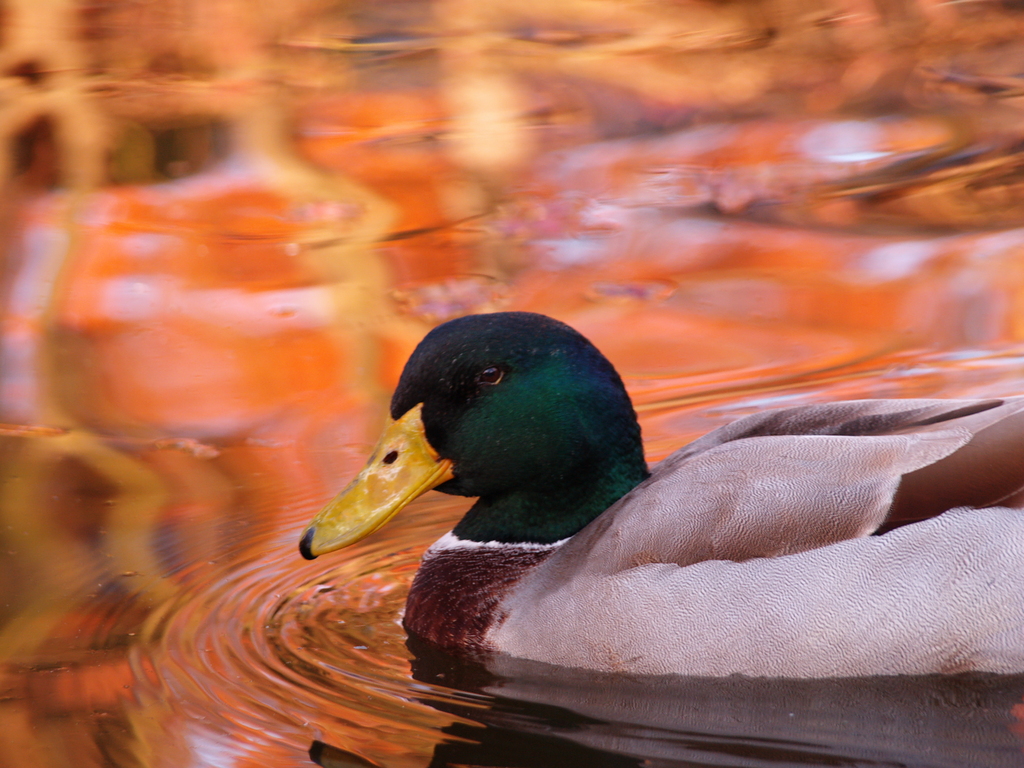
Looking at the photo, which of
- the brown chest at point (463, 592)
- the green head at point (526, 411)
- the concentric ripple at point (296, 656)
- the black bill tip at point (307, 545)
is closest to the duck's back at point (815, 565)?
the brown chest at point (463, 592)

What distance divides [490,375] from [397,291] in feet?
11.4

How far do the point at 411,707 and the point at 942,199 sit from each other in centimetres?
569

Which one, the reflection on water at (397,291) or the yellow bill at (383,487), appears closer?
the reflection on water at (397,291)

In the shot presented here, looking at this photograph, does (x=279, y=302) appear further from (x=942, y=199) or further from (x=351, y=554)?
(x=942, y=199)

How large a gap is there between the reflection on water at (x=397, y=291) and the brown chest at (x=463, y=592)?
0.33ft

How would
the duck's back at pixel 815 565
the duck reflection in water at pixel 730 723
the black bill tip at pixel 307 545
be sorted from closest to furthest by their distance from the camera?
1. the duck reflection in water at pixel 730 723
2. the duck's back at pixel 815 565
3. the black bill tip at pixel 307 545

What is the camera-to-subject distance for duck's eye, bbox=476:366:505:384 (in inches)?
151

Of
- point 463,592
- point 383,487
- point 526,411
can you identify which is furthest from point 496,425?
point 463,592

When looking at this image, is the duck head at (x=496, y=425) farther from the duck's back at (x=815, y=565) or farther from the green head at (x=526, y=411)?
the duck's back at (x=815, y=565)

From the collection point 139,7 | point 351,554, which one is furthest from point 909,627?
point 139,7

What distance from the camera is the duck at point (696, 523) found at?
11.0 feet

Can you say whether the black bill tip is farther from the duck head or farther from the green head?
the green head

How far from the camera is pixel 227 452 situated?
5633mm

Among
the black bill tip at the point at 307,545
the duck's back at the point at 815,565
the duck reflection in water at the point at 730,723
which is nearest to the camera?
the duck reflection in water at the point at 730,723
